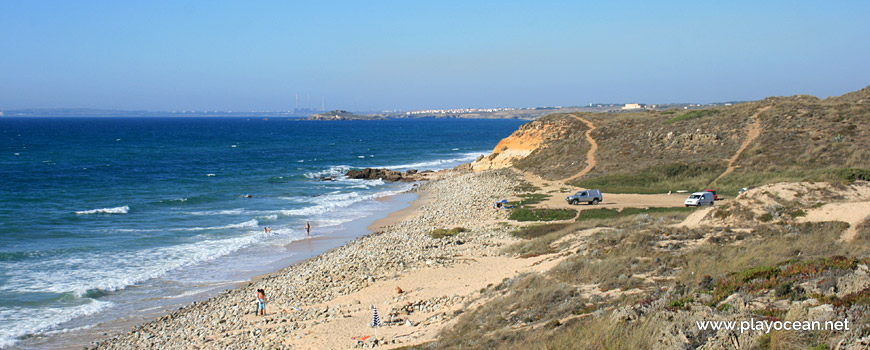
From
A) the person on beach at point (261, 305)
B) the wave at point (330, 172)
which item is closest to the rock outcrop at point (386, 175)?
the wave at point (330, 172)

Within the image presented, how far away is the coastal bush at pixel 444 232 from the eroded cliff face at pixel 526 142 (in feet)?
112

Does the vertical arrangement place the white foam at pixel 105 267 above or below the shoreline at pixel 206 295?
above

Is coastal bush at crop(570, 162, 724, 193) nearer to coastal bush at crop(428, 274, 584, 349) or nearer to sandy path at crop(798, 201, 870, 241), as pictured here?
sandy path at crop(798, 201, 870, 241)

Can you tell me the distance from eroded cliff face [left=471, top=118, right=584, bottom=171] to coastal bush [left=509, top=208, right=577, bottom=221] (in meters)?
29.5

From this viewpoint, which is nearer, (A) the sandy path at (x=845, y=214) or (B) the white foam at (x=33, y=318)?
(A) the sandy path at (x=845, y=214)

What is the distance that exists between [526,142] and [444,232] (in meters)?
38.8

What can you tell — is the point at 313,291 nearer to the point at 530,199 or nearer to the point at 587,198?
the point at 587,198

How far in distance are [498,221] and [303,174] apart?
4112 cm

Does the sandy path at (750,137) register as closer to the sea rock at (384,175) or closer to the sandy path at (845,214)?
the sandy path at (845,214)

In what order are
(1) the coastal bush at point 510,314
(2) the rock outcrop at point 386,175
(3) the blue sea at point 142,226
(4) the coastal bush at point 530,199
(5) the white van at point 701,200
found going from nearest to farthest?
(1) the coastal bush at point 510,314 < (3) the blue sea at point 142,226 < (5) the white van at point 701,200 < (4) the coastal bush at point 530,199 < (2) the rock outcrop at point 386,175

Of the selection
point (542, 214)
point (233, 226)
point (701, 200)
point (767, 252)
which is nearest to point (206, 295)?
point (233, 226)

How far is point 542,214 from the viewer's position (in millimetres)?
34906

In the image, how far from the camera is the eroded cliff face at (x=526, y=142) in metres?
66.2

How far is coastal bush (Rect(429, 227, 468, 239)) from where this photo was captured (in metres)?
30.7
